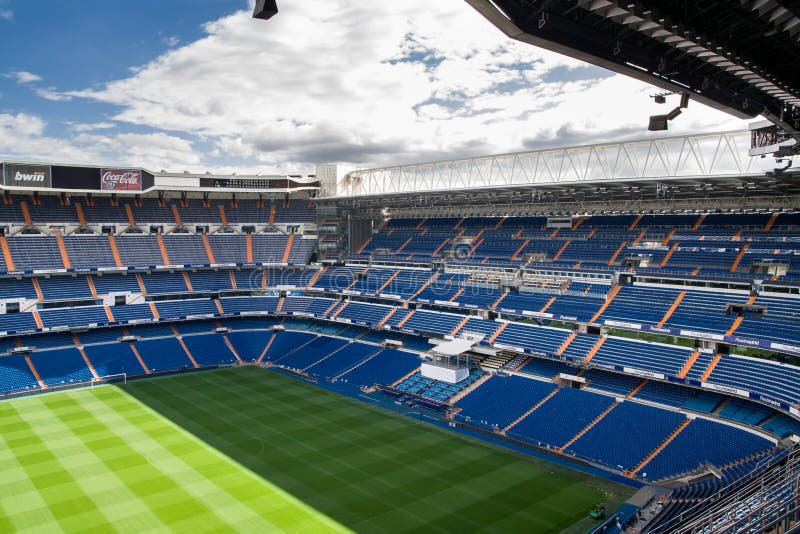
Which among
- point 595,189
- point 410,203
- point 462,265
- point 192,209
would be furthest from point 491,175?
point 192,209

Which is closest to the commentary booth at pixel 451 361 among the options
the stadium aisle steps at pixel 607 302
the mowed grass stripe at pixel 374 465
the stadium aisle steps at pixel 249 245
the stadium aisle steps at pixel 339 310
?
the mowed grass stripe at pixel 374 465

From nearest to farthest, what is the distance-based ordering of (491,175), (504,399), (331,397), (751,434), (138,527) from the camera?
1. (138,527)
2. (751,434)
3. (504,399)
4. (331,397)
5. (491,175)

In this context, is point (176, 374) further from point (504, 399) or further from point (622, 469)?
point (622, 469)

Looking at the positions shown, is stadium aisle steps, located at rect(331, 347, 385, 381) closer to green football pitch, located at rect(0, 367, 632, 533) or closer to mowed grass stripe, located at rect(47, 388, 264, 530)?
green football pitch, located at rect(0, 367, 632, 533)

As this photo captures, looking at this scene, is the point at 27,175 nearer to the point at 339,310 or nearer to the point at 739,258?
the point at 339,310

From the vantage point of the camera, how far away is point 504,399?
3431 centimetres

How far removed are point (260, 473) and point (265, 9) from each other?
22.1 metres

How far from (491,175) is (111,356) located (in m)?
31.9

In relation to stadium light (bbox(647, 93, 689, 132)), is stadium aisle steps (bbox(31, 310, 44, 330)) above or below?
below

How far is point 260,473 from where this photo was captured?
25.5 metres

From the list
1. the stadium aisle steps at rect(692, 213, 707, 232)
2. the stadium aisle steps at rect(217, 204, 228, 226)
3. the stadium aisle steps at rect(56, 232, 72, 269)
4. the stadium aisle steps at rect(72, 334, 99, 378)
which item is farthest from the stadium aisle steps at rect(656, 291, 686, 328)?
the stadium aisle steps at rect(56, 232, 72, 269)

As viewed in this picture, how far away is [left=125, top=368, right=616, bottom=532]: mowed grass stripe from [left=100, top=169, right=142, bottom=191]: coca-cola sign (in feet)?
66.3

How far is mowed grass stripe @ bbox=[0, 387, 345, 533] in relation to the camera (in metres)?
21.0

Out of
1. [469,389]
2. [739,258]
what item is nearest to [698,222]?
[739,258]
